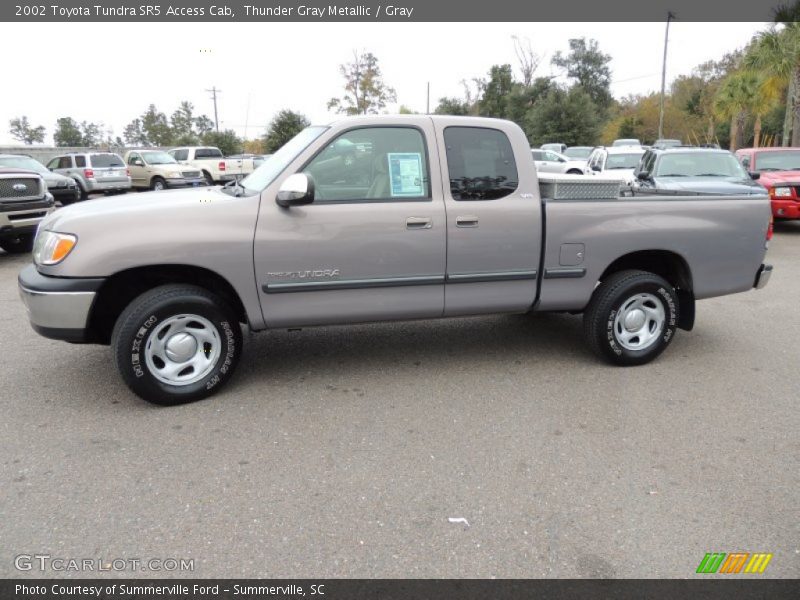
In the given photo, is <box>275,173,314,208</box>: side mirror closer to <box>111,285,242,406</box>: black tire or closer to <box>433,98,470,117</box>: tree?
<box>111,285,242,406</box>: black tire

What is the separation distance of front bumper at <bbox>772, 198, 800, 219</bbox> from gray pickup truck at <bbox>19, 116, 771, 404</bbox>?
7954mm

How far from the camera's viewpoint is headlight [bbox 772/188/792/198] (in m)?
11.4

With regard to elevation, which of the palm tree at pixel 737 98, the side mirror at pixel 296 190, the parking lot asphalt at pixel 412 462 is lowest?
the parking lot asphalt at pixel 412 462

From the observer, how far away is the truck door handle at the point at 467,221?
168 inches

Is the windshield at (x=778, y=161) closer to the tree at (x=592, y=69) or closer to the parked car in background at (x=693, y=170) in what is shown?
the parked car in background at (x=693, y=170)

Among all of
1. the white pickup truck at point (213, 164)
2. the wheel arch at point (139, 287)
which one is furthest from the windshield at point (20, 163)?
the wheel arch at point (139, 287)

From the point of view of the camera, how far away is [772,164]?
12789mm

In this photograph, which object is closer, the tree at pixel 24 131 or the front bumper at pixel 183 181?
the front bumper at pixel 183 181

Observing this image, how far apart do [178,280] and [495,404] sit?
92.6 inches

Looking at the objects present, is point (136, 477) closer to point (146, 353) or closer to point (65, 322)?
point (146, 353)

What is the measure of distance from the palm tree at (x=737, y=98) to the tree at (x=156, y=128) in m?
54.7

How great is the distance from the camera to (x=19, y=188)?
369 inches

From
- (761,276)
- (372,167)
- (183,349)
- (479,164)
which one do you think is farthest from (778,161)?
(183,349)

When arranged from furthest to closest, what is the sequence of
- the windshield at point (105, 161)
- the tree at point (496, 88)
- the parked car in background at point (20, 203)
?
the tree at point (496, 88), the windshield at point (105, 161), the parked car in background at point (20, 203)
